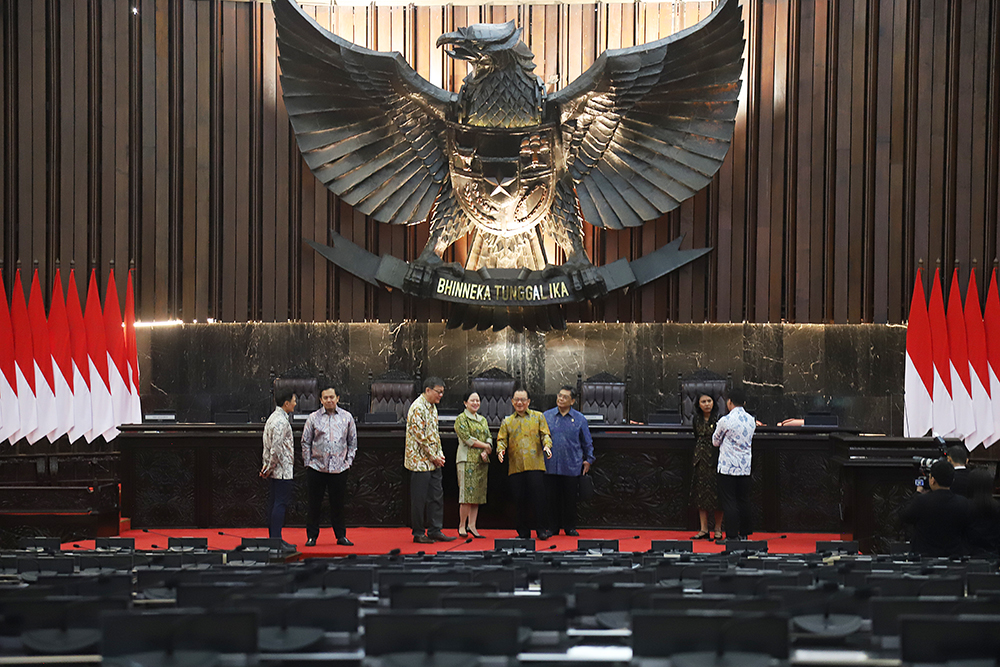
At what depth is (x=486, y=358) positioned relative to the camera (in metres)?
10.9

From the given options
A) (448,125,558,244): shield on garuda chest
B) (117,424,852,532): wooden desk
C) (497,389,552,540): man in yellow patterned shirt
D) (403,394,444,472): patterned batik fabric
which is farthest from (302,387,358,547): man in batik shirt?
(448,125,558,244): shield on garuda chest

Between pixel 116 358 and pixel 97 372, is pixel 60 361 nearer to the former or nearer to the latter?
pixel 97 372

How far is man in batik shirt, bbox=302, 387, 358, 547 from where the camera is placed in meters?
6.78

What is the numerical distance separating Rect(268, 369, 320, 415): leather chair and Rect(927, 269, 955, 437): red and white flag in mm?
6374

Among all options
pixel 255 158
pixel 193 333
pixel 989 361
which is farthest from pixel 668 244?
pixel 193 333

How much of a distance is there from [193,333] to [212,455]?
10.3 ft

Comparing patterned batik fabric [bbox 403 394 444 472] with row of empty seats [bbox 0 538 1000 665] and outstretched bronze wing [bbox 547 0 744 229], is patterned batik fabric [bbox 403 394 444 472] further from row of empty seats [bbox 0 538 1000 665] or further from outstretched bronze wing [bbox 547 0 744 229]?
outstretched bronze wing [bbox 547 0 744 229]

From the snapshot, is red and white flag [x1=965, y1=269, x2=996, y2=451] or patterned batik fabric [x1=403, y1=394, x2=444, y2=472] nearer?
patterned batik fabric [x1=403, y1=394, x2=444, y2=472]

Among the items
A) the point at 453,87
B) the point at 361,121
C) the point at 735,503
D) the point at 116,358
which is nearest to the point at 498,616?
the point at 735,503

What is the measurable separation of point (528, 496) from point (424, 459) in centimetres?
87

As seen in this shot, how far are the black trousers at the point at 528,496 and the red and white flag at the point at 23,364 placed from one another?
5466 millimetres

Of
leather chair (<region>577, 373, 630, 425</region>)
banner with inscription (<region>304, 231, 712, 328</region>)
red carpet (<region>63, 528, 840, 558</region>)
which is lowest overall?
red carpet (<region>63, 528, 840, 558</region>)

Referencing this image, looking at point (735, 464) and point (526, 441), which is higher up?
point (526, 441)

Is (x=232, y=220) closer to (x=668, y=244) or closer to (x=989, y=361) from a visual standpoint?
(x=668, y=244)
